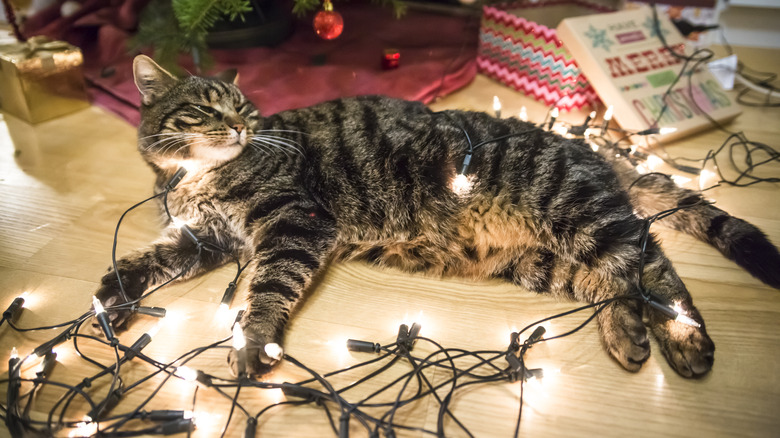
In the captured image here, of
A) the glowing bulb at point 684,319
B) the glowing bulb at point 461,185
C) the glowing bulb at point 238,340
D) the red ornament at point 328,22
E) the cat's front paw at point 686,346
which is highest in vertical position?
the red ornament at point 328,22

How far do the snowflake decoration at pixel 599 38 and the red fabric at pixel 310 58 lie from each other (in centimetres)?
56

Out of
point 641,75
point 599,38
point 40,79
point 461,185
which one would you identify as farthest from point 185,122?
point 641,75

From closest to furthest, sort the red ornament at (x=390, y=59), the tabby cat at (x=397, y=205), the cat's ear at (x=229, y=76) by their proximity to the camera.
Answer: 1. the tabby cat at (x=397, y=205)
2. the cat's ear at (x=229, y=76)
3. the red ornament at (x=390, y=59)

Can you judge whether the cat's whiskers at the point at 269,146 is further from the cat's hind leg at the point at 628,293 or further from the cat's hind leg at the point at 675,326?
the cat's hind leg at the point at 675,326

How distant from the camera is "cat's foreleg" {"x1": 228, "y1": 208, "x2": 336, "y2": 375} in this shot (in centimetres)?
103

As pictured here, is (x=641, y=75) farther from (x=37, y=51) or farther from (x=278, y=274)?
(x=37, y=51)

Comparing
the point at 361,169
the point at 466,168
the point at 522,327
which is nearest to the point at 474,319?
the point at 522,327

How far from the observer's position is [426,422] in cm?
95

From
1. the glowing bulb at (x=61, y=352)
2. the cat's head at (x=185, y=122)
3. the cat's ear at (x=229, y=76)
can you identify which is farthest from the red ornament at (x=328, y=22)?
the glowing bulb at (x=61, y=352)

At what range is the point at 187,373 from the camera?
3.28ft

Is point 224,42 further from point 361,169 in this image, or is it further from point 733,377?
point 733,377

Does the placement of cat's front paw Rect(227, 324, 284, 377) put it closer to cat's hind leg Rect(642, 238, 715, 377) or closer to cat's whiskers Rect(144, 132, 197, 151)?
cat's whiskers Rect(144, 132, 197, 151)

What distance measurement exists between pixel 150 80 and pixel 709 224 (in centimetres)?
153

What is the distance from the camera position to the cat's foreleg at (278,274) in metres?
1.03
